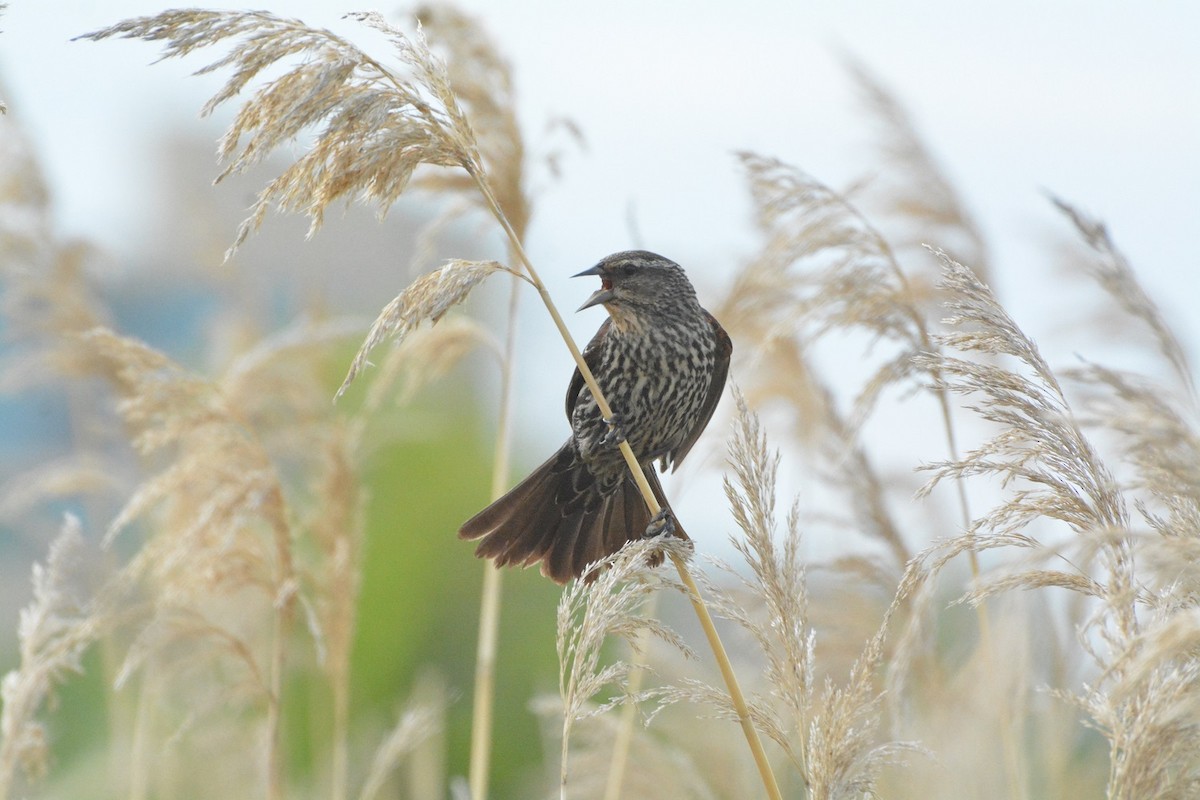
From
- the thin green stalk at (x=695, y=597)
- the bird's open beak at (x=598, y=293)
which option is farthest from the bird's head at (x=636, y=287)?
the thin green stalk at (x=695, y=597)

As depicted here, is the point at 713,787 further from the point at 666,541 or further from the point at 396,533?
the point at 396,533

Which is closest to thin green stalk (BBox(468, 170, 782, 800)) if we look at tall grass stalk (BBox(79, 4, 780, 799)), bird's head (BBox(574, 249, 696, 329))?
tall grass stalk (BBox(79, 4, 780, 799))

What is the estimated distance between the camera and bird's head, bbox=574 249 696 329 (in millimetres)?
2928

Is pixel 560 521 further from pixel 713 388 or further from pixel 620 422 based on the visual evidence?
pixel 713 388

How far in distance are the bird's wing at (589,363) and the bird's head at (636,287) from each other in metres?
0.14

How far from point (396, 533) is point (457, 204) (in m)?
5.62

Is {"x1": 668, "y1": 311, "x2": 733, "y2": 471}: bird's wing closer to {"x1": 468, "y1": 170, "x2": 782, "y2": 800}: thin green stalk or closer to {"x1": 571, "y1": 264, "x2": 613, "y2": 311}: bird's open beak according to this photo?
{"x1": 571, "y1": 264, "x2": 613, "y2": 311}: bird's open beak

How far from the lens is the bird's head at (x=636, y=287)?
9.61ft

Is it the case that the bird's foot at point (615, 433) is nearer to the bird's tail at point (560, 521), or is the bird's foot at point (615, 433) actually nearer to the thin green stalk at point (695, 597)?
the bird's tail at point (560, 521)

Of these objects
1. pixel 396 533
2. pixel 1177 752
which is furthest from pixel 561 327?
pixel 396 533

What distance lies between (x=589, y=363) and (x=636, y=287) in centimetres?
32

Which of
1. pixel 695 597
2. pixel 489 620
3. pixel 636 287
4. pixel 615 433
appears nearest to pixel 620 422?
pixel 615 433

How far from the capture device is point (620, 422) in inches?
116

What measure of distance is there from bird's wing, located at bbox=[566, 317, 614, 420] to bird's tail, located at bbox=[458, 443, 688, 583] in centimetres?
18
